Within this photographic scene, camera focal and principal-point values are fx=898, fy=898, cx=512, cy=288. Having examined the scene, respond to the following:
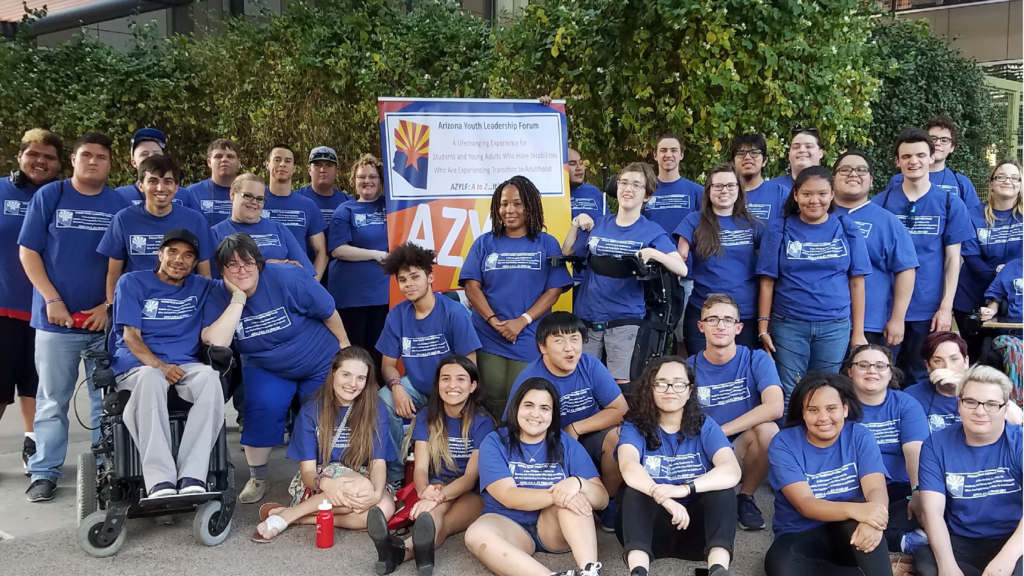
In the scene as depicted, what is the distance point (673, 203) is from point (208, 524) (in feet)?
9.93

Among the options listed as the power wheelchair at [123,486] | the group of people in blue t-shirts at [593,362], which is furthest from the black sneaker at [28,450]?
the power wheelchair at [123,486]

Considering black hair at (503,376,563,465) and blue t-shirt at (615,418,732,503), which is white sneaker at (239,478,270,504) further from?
blue t-shirt at (615,418,732,503)

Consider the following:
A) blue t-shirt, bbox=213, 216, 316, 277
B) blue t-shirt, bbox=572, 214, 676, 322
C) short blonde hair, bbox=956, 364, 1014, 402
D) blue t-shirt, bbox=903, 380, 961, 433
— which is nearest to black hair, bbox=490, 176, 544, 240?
blue t-shirt, bbox=572, 214, 676, 322

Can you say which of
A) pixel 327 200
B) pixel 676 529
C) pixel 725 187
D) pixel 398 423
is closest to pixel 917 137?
pixel 725 187

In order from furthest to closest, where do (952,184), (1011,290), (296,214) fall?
1. (296,214)
2. (952,184)
3. (1011,290)

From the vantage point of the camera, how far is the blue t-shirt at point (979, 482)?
3.35m

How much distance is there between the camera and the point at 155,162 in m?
4.46

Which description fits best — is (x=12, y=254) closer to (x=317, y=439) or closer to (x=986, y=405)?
(x=317, y=439)

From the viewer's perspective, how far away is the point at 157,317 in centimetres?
410

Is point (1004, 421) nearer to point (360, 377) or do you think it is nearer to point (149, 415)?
point (360, 377)

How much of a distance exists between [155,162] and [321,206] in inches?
59.6

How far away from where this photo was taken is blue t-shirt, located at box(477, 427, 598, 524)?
3695 mm

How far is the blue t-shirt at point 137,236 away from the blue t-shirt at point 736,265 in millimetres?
2605

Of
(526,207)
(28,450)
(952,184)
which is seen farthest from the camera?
(952,184)
